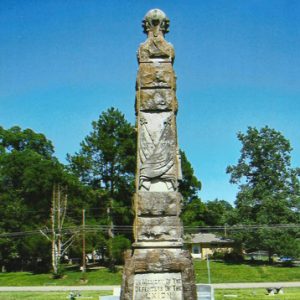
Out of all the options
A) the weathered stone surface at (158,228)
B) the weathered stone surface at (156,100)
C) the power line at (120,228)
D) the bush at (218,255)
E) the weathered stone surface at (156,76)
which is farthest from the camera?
the bush at (218,255)

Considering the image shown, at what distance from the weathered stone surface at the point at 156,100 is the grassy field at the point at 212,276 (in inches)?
907

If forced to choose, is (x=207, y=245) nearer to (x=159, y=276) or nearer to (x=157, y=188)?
(x=157, y=188)

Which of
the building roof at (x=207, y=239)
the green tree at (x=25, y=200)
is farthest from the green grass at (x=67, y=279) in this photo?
the building roof at (x=207, y=239)

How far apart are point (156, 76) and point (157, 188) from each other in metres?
2.26

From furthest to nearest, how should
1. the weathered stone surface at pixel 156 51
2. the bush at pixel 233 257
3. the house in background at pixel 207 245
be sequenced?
the house in background at pixel 207 245, the bush at pixel 233 257, the weathered stone surface at pixel 156 51

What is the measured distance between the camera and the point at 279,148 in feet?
149

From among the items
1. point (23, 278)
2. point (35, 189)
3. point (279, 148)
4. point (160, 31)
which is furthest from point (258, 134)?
point (160, 31)

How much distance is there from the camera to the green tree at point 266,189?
40906 mm

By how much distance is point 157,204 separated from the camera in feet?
30.2

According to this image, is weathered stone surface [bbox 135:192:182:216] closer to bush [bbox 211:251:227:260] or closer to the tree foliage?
the tree foliage

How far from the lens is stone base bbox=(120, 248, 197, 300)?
28.0ft

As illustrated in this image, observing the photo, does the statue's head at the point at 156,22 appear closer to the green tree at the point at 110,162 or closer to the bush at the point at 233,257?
the green tree at the point at 110,162

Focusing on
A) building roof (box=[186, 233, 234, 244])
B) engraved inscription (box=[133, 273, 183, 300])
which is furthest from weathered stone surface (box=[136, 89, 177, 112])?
building roof (box=[186, 233, 234, 244])

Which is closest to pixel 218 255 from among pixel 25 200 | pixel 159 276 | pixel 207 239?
pixel 207 239
